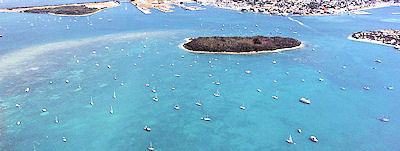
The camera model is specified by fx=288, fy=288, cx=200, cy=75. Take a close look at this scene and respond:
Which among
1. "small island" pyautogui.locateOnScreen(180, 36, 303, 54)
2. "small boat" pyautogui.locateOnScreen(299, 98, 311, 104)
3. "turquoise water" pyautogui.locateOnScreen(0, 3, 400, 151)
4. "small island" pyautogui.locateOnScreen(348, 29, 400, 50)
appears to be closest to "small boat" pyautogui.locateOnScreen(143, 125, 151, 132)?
"turquoise water" pyautogui.locateOnScreen(0, 3, 400, 151)

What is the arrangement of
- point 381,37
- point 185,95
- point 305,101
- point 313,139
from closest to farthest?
point 313,139, point 305,101, point 185,95, point 381,37

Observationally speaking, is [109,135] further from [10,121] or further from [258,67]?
[258,67]

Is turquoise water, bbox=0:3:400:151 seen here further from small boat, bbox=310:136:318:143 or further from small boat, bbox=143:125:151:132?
small boat, bbox=310:136:318:143

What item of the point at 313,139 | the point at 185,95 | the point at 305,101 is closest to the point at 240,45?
the point at 185,95

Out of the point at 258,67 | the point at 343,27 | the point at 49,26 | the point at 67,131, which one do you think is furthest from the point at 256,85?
the point at 49,26

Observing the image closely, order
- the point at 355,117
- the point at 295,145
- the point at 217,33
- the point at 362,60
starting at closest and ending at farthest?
the point at 295,145 → the point at 355,117 → the point at 362,60 → the point at 217,33

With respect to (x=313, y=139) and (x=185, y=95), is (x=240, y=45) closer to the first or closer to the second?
(x=185, y=95)
